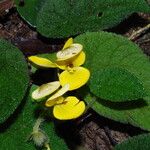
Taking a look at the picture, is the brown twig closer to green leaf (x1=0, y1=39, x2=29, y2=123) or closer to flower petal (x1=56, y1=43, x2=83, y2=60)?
green leaf (x1=0, y1=39, x2=29, y2=123)

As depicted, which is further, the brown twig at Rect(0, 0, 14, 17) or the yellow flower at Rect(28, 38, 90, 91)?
the brown twig at Rect(0, 0, 14, 17)

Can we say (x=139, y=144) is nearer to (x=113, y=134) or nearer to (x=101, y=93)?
(x=101, y=93)

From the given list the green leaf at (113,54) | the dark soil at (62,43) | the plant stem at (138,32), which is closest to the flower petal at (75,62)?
the green leaf at (113,54)

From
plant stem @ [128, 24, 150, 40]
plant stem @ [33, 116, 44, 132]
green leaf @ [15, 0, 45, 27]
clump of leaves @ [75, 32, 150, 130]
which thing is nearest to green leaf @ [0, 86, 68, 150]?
plant stem @ [33, 116, 44, 132]

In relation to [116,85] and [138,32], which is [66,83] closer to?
[116,85]

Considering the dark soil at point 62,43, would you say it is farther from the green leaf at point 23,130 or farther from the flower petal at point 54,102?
the flower petal at point 54,102

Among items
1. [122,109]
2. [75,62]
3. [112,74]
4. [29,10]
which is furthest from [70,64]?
[29,10]
